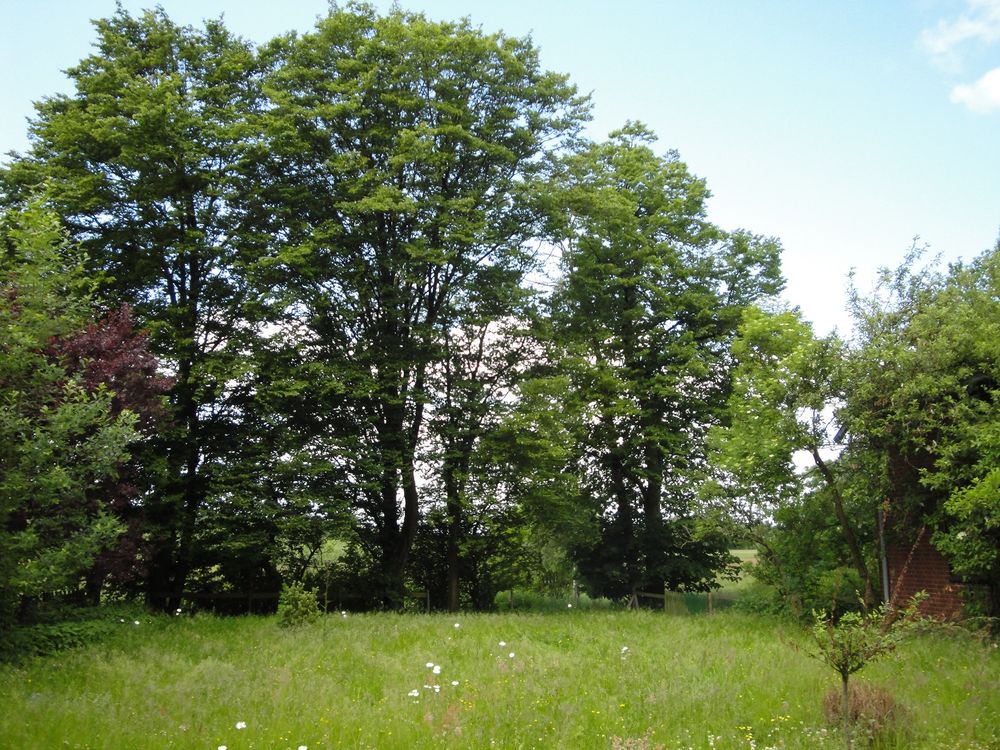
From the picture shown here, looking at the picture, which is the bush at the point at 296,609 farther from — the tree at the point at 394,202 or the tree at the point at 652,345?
the tree at the point at 652,345

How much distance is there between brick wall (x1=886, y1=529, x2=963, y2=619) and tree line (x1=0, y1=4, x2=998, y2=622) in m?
1.05

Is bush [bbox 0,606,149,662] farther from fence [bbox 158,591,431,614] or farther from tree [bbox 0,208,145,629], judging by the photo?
fence [bbox 158,591,431,614]

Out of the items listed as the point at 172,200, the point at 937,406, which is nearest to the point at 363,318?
the point at 172,200

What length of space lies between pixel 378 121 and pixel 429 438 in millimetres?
9695

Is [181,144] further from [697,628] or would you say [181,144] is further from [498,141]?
[697,628]

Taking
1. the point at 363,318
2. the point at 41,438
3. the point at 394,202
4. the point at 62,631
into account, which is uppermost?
the point at 394,202

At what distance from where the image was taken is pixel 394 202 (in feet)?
70.0

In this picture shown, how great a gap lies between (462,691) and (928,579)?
12.8 metres

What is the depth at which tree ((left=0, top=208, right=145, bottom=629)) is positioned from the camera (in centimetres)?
1186

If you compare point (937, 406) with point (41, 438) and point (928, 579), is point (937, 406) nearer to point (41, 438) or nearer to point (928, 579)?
point (928, 579)

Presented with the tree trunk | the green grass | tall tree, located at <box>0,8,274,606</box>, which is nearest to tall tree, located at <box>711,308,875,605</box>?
the tree trunk

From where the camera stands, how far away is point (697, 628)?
17906 mm

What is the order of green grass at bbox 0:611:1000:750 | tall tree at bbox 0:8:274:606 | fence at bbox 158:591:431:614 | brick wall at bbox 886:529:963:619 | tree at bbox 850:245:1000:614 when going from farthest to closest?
fence at bbox 158:591:431:614, tall tree at bbox 0:8:274:606, brick wall at bbox 886:529:963:619, tree at bbox 850:245:1000:614, green grass at bbox 0:611:1000:750

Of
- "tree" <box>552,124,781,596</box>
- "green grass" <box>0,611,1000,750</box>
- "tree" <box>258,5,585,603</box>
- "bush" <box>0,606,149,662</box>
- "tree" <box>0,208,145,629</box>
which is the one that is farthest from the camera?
"tree" <box>552,124,781,596</box>
